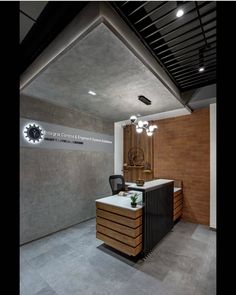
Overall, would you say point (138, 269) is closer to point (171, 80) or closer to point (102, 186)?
point (102, 186)

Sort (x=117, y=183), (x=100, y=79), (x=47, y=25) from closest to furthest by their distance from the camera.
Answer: (x=47, y=25)
(x=100, y=79)
(x=117, y=183)

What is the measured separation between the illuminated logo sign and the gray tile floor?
2.19 meters

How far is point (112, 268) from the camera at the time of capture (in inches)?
102

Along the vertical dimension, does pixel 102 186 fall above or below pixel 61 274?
above

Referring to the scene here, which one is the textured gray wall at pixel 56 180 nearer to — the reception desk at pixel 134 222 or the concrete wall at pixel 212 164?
the reception desk at pixel 134 222

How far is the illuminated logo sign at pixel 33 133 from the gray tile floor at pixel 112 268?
2191 mm

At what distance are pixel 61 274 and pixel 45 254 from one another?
715mm

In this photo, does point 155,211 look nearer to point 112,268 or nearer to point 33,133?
point 112,268

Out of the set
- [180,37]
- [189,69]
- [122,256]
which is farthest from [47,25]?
[122,256]

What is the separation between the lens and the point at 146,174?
567 centimetres

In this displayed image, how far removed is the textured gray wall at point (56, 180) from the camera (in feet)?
11.3

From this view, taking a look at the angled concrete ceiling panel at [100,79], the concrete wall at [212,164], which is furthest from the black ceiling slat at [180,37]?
the concrete wall at [212,164]

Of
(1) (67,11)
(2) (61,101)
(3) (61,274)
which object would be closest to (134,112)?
(2) (61,101)
